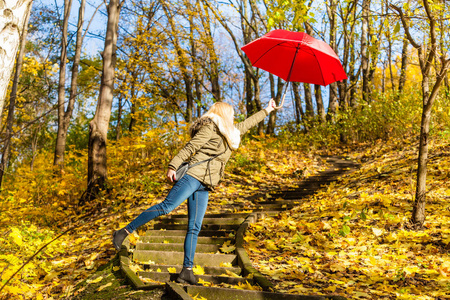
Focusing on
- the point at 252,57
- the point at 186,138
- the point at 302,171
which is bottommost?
the point at 302,171

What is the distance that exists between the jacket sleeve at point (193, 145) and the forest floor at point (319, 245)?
1.17 m

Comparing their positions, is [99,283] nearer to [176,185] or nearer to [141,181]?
[176,185]

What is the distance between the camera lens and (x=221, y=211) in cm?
689

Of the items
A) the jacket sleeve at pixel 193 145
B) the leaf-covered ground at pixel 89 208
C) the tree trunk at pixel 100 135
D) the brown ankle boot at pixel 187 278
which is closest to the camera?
the jacket sleeve at pixel 193 145

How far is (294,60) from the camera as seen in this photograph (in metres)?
4.72

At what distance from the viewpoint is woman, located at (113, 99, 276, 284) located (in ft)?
10.4

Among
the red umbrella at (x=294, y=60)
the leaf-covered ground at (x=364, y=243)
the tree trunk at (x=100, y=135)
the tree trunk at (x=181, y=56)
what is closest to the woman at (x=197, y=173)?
the leaf-covered ground at (x=364, y=243)

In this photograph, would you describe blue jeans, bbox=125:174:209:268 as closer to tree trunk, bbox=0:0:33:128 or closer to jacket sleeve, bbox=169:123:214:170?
jacket sleeve, bbox=169:123:214:170

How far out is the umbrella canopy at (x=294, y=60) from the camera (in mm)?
4547

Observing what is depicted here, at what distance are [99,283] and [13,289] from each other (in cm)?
84

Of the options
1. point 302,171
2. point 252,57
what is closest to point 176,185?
point 252,57

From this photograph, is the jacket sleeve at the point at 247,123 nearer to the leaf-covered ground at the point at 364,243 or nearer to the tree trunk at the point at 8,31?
the leaf-covered ground at the point at 364,243

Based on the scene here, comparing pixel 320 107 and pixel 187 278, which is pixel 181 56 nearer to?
pixel 320 107

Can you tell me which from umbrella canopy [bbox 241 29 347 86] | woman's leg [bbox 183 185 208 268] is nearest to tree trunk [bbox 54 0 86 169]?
umbrella canopy [bbox 241 29 347 86]
